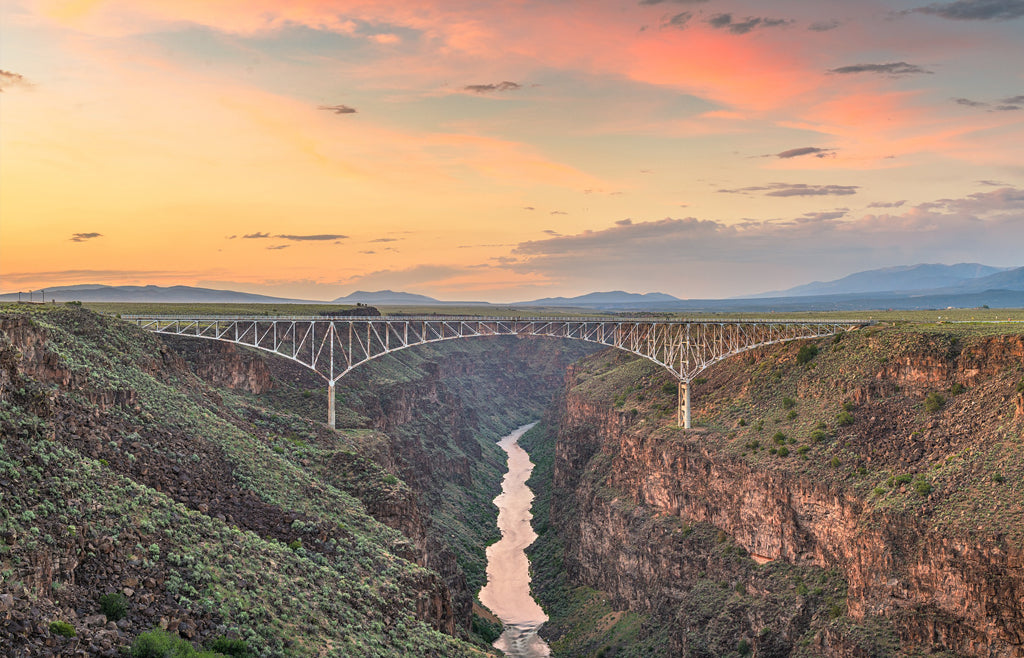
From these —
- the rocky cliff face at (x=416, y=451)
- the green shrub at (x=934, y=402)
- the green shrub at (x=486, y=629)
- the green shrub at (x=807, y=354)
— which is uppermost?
the green shrub at (x=807, y=354)

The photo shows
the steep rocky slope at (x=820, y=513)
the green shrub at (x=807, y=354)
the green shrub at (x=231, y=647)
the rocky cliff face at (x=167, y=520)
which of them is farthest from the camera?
the green shrub at (x=807, y=354)

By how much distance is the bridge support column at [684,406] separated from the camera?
88.1m

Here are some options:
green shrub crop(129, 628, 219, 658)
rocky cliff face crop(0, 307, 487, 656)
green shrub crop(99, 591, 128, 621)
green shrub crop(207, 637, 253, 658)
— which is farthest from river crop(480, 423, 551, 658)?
green shrub crop(99, 591, 128, 621)

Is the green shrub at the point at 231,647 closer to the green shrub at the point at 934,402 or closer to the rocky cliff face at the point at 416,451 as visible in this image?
the rocky cliff face at the point at 416,451

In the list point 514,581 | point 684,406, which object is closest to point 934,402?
point 684,406

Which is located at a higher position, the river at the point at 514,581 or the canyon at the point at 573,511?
the canyon at the point at 573,511

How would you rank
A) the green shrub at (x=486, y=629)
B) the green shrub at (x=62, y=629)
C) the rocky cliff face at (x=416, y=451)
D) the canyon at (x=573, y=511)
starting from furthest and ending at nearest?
the green shrub at (x=486, y=629), the rocky cliff face at (x=416, y=451), the canyon at (x=573, y=511), the green shrub at (x=62, y=629)

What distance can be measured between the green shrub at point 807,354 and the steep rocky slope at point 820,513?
0.96 ft

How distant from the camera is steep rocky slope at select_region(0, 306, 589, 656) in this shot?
107 feet

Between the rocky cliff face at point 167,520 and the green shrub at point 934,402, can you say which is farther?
the green shrub at point 934,402

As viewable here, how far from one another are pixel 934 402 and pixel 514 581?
54704mm

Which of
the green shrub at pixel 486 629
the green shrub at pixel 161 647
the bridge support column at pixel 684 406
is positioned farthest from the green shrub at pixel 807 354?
the green shrub at pixel 161 647

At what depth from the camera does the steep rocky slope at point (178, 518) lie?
32.5m

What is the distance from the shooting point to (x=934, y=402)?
6688 cm
